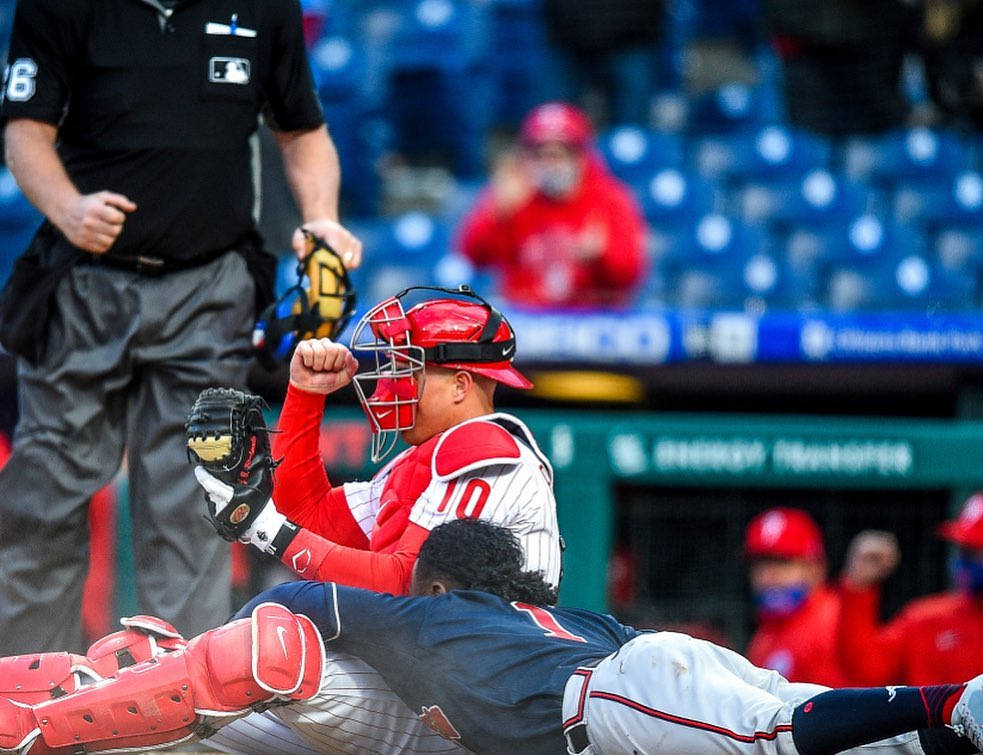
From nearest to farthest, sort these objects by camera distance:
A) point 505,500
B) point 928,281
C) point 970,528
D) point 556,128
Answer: point 505,500, point 970,528, point 556,128, point 928,281

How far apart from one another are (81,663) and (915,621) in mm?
3786

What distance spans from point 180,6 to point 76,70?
271 millimetres

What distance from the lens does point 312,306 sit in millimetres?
3838

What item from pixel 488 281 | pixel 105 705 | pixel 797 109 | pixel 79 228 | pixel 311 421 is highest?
pixel 797 109

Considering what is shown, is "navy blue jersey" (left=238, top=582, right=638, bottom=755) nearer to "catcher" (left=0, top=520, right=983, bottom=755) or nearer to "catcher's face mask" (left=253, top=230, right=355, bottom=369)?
"catcher" (left=0, top=520, right=983, bottom=755)

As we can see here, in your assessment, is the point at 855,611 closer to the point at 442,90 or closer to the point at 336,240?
the point at 336,240

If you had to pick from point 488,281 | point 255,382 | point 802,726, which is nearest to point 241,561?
point 255,382

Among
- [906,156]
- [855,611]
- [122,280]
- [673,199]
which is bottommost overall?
[855,611]

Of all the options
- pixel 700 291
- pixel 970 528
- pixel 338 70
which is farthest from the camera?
pixel 338 70

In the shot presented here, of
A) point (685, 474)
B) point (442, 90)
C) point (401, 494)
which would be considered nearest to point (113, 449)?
point (401, 494)

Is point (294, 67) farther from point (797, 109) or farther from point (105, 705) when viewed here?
point (797, 109)

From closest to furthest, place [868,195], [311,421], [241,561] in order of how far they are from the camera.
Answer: [311,421]
[241,561]
[868,195]

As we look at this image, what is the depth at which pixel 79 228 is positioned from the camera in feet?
12.1

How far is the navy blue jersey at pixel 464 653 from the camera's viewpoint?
10.0 ft
